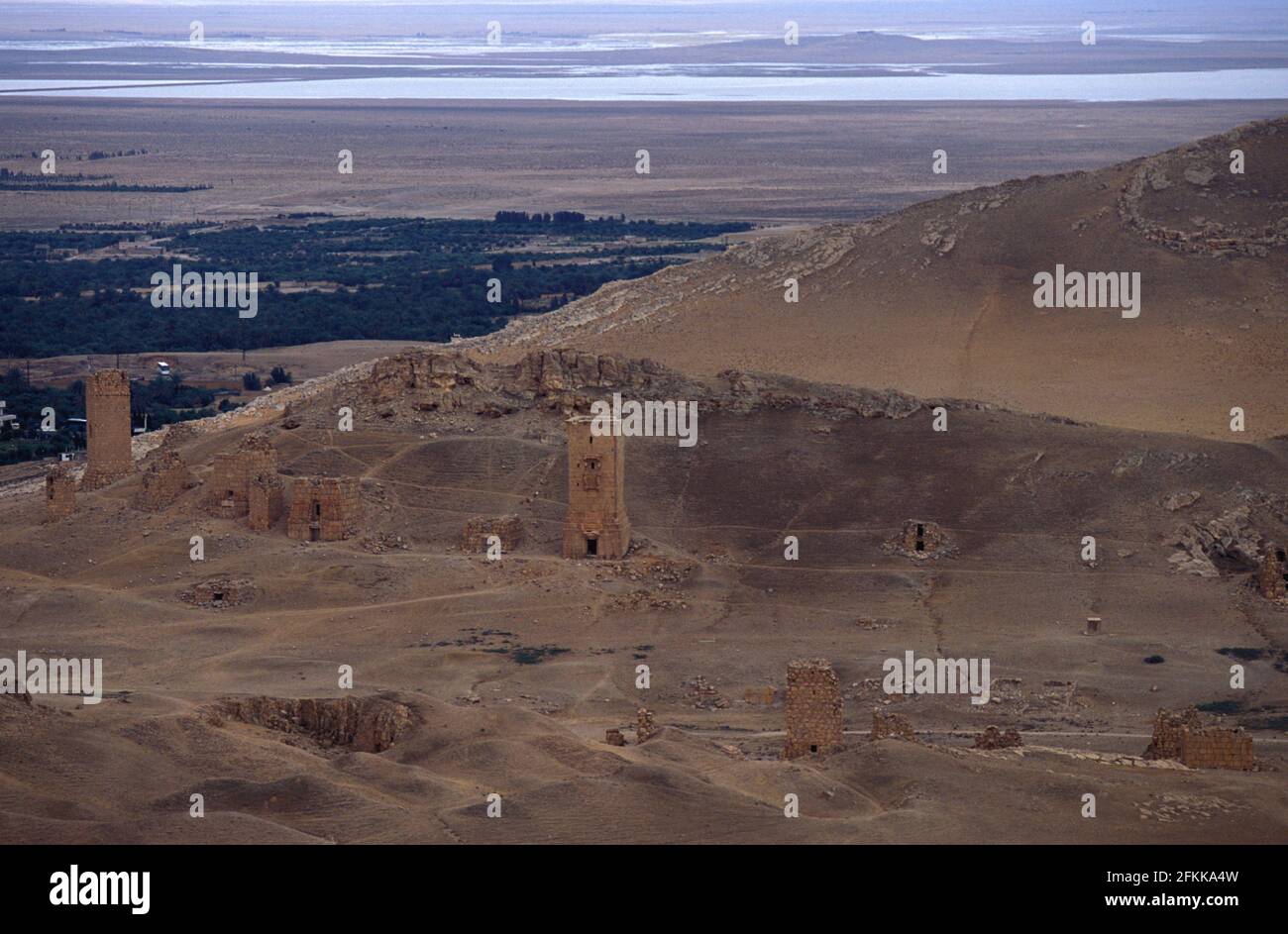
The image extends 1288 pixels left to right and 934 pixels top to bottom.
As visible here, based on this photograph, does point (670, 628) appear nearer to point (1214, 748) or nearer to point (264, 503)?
point (264, 503)

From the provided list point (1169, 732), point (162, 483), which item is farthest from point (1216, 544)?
point (162, 483)

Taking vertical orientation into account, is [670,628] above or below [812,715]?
below

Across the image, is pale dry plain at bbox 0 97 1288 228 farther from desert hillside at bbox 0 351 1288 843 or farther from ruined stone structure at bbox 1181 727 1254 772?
ruined stone structure at bbox 1181 727 1254 772

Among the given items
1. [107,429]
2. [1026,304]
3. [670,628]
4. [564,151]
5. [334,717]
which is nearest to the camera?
[334,717]

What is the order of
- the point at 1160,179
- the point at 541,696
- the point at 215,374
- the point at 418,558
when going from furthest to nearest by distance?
the point at 215,374
the point at 1160,179
the point at 418,558
the point at 541,696

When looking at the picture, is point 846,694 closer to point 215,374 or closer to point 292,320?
point 215,374

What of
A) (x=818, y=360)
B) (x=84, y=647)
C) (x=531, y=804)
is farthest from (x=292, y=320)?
(x=531, y=804)
